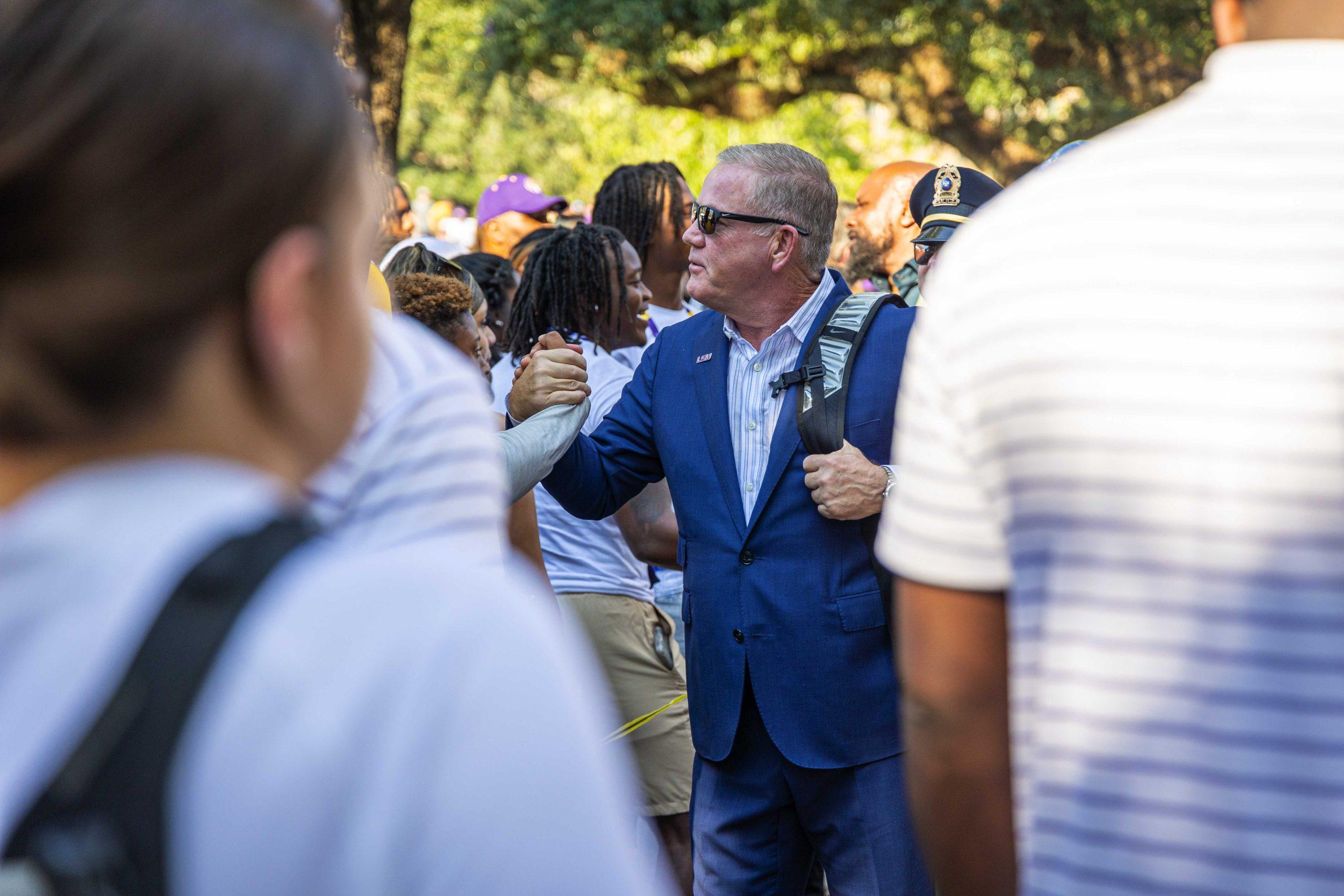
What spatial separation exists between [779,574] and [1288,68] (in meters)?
2.16

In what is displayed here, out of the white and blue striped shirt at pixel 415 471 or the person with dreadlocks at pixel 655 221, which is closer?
the white and blue striped shirt at pixel 415 471

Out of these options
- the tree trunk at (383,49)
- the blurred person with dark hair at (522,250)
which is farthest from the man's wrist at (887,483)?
the tree trunk at (383,49)

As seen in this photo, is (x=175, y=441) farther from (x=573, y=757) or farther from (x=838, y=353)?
(x=838, y=353)

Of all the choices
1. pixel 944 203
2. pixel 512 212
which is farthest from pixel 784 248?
pixel 512 212

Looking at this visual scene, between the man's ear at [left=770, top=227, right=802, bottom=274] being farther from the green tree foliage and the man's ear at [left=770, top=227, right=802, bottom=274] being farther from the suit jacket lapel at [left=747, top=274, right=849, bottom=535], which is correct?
the green tree foliage

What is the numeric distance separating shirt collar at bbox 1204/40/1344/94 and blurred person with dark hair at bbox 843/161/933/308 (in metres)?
4.60

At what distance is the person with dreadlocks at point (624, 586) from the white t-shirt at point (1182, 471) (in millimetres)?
2863

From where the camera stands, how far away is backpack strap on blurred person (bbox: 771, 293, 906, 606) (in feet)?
10.7

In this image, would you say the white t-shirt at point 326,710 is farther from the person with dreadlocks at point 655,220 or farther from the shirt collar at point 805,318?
the person with dreadlocks at point 655,220

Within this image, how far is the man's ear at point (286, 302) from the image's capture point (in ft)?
2.51

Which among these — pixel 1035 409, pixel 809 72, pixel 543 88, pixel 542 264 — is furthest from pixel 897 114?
pixel 1035 409

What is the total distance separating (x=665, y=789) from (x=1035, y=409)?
3.35 meters

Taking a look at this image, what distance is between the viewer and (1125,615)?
1236 millimetres

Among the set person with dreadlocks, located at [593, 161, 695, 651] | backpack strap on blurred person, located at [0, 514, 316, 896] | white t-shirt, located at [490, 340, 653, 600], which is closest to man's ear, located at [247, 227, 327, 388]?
backpack strap on blurred person, located at [0, 514, 316, 896]
